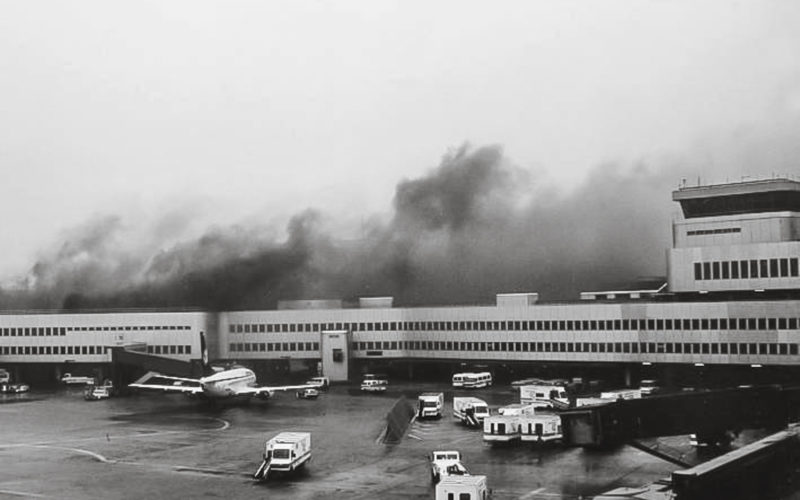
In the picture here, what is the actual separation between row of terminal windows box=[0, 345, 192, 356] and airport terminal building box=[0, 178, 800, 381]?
116mm

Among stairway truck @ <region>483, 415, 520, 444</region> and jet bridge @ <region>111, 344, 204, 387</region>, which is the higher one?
jet bridge @ <region>111, 344, 204, 387</region>

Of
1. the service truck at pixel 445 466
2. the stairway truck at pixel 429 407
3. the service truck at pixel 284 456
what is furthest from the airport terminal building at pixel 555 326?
the service truck at pixel 284 456

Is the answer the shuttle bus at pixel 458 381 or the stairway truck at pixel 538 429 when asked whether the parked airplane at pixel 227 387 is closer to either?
the shuttle bus at pixel 458 381

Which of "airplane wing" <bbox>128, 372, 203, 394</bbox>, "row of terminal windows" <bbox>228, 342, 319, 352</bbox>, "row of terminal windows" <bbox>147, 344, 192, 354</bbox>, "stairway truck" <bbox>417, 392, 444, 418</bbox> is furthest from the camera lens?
"row of terminal windows" <bbox>228, 342, 319, 352</bbox>

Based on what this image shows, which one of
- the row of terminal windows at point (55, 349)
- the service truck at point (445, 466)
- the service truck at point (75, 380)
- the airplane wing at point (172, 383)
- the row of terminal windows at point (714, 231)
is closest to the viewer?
the service truck at point (445, 466)

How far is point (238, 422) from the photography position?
69.3 metres

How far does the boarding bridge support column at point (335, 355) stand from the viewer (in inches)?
4016

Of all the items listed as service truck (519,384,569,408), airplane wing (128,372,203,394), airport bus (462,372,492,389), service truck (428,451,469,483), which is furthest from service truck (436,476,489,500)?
airport bus (462,372,492,389)

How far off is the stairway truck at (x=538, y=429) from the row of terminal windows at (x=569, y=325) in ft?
109

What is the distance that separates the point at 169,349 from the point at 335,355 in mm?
18981

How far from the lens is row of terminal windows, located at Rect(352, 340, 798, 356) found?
8031 cm

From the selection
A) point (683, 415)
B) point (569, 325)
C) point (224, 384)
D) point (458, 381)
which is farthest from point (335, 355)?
point (683, 415)

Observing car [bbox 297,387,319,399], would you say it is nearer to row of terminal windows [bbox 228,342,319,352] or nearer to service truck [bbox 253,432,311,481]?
row of terminal windows [bbox 228,342,319,352]

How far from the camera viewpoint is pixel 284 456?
45.9 metres
